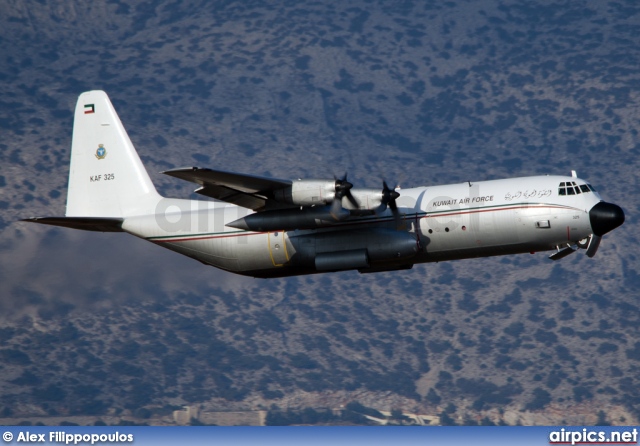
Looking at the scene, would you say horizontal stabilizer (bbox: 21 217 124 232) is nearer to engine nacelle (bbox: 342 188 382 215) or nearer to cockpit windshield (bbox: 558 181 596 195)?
engine nacelle (bbox: 342 188 382 215)

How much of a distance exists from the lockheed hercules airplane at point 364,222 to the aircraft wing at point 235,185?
0.04 m

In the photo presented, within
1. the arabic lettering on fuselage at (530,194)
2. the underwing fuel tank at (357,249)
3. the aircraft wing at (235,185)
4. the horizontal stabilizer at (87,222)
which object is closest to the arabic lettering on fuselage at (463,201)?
the arabic lettering on fuselage at (530,194)

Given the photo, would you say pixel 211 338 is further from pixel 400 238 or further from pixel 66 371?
pixel 400 238

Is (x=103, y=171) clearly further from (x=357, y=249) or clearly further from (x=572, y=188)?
(x=572, y=188)

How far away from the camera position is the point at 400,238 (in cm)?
4403

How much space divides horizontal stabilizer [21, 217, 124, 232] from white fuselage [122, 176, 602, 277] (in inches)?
183

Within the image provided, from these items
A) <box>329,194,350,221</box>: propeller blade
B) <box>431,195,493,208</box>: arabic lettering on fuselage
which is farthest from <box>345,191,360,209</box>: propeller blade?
<box>431,195,493,208</box>: arabic lettering on fuselage

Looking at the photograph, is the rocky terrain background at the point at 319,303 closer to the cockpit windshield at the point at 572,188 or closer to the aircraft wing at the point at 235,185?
the aircraft wing at the point at 235,185

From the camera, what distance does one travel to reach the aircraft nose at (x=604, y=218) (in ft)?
140

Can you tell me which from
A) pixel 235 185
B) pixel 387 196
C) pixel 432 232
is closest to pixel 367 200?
pixel 387 196

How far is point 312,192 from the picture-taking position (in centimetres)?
4241

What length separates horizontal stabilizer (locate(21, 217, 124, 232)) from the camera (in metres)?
45.7

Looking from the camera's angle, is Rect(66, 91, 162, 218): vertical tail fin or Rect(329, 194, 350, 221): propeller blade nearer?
Rect(329, 194, 350, 221): propeller blade

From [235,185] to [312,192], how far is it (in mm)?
2973
